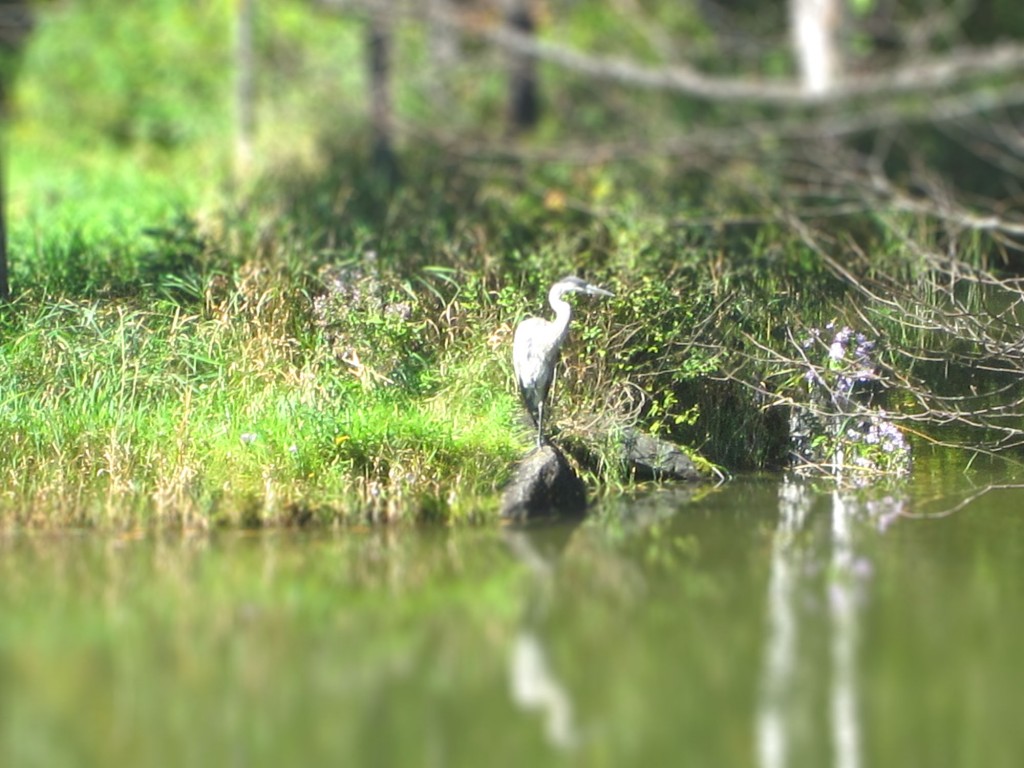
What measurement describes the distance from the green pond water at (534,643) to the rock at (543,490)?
164 millimetres

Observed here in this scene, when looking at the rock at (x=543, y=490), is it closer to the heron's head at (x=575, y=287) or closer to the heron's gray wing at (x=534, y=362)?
the heron's gray wing at (x=534, y=362)

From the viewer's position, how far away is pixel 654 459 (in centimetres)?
667

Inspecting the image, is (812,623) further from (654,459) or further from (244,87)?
(244,87)

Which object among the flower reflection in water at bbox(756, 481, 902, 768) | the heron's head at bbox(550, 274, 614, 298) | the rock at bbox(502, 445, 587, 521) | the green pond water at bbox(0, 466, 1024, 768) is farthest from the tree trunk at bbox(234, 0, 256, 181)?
the green pond water at bbox(0, 466, 1024, 768)

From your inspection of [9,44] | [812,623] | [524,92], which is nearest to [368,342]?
[812,623]

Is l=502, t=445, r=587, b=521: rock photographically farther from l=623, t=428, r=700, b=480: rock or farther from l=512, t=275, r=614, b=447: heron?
l=623, t=428, r=700, b=480: rock

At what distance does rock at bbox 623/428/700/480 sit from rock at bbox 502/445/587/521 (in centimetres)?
36

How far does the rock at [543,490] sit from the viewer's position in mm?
6027

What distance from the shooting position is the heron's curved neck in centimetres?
645

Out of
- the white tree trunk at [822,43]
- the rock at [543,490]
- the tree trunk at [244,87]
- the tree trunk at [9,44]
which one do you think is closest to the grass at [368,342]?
the rock at [543,490]

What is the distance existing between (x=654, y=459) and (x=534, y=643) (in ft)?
7.06

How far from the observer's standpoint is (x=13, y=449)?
20.8 feet

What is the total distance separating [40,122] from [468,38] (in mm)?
5777

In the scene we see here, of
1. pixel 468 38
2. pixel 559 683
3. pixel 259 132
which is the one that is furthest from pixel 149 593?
pixel 468 38
